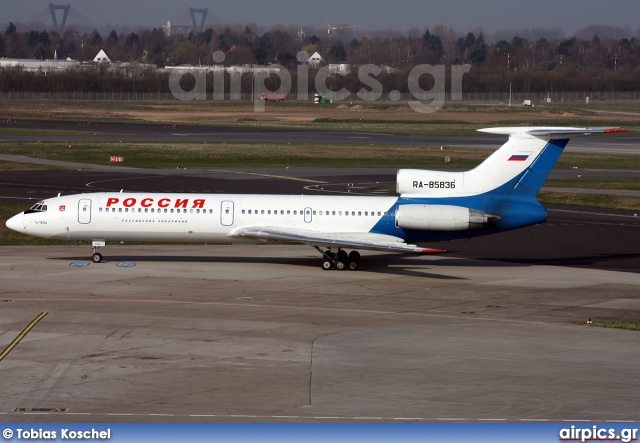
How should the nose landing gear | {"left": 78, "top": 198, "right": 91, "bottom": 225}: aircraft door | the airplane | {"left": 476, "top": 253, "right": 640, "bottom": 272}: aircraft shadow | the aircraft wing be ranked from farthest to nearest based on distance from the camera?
{"left": 476, "top": 253, "right": 640, "bottom": 272}: aircraft shadow
the nose landing gear
{"left": 78, "top": 198, "right": 91, "bottom": 225}: aircraft door
the airplane
the aircraft wing

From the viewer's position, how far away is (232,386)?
21.6 m

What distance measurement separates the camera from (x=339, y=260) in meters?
39.1

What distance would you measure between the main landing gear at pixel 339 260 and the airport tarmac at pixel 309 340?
2.18ft

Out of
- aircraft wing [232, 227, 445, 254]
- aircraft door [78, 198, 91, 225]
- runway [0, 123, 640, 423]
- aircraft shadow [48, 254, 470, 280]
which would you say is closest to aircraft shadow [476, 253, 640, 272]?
runway [0, 123, 640, 423]

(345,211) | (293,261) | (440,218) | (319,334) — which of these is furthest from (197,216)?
(319,334)

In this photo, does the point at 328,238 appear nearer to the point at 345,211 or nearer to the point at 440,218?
the point at 345,211

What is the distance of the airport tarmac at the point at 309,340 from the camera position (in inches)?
795

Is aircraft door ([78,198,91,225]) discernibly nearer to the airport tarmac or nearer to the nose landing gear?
the nose landing gear

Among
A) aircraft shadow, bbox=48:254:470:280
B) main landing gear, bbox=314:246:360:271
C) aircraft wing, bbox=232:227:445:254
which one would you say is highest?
aircraft wing, bbox=232:227:445:254

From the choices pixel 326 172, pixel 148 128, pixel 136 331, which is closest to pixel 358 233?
pixel 136 331

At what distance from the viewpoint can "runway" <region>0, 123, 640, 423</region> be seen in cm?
2025

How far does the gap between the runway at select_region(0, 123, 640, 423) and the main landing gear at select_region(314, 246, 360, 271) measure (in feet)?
2.46

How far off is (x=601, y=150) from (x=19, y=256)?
7230 centimetres

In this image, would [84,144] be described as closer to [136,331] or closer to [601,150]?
[601,150]
